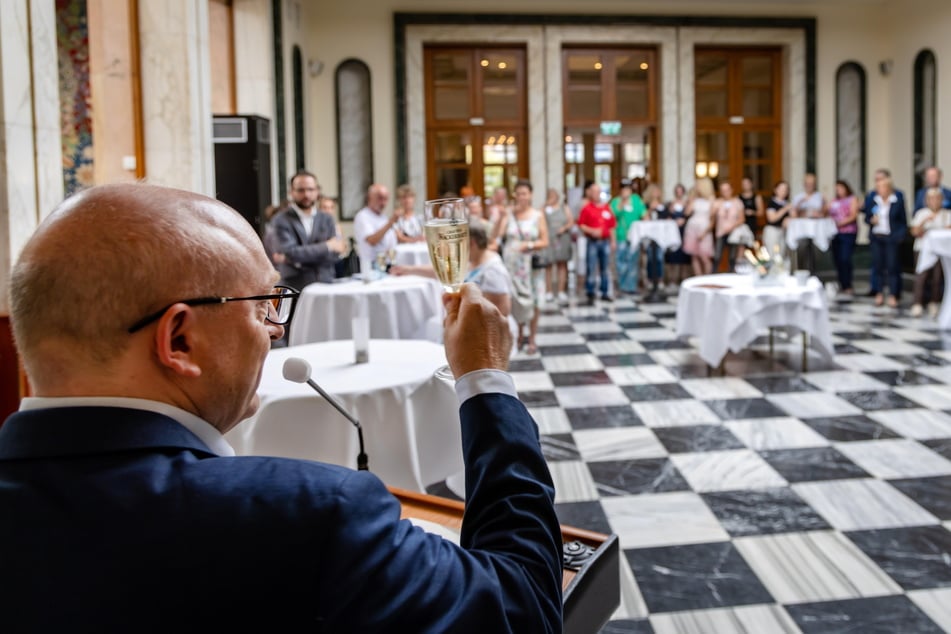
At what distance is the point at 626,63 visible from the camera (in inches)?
577

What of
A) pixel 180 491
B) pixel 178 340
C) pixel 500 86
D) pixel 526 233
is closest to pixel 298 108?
pixel 500 86

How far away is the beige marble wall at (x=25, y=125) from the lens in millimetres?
3432

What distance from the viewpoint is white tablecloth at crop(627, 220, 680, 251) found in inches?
464

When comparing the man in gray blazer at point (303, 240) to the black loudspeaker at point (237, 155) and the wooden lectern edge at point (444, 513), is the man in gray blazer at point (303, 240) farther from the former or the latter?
the wooden lectern edge at point (444, 513)

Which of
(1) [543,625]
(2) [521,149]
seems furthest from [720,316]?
(2) [521,149]

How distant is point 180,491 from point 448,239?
0.72 meters

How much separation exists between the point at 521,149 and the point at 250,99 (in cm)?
587

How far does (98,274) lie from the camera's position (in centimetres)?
76

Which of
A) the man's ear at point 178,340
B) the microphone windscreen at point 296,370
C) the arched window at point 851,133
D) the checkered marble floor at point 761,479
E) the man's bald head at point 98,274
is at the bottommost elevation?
the checkered marble floor at point 761,479

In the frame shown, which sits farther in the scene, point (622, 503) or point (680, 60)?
point (680, 60)

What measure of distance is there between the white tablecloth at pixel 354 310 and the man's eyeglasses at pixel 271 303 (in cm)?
426

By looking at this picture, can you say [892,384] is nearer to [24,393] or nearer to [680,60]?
[24,393]

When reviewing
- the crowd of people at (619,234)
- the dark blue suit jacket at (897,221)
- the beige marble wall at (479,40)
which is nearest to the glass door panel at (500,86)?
the beige marble wall at (479,40)

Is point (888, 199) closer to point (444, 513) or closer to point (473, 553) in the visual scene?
point (444, 513)
